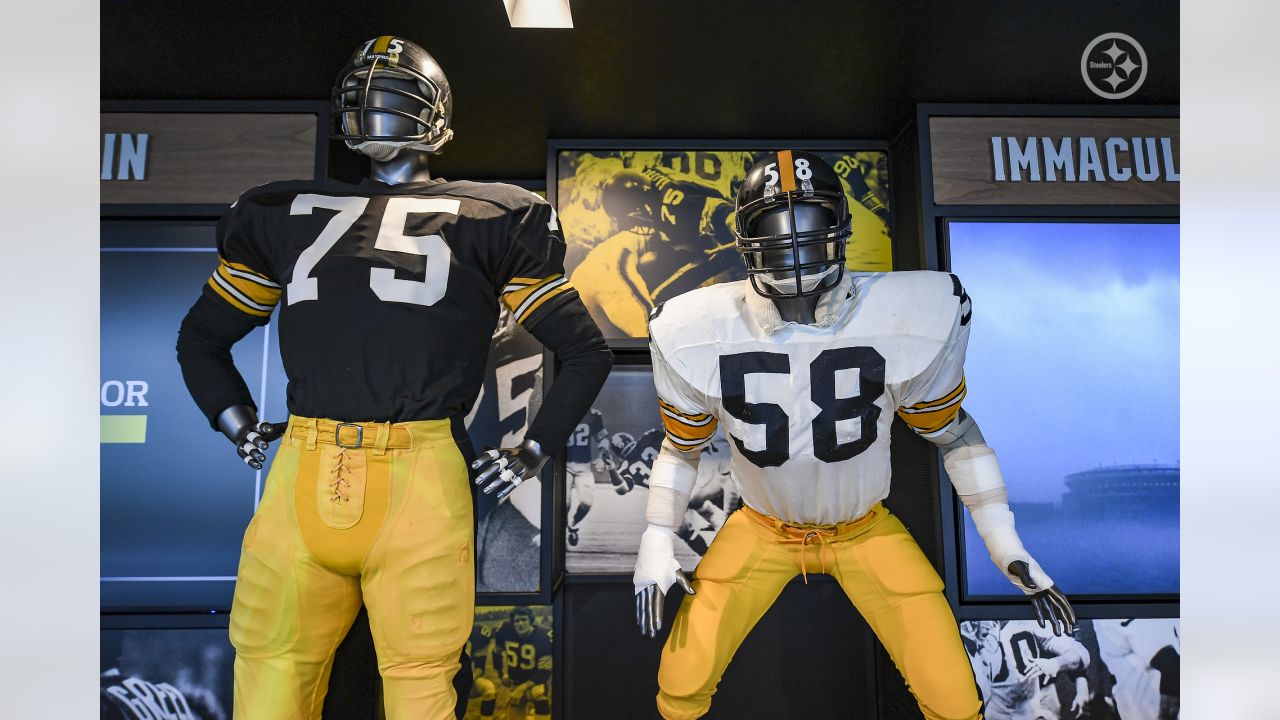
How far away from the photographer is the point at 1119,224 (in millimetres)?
2320

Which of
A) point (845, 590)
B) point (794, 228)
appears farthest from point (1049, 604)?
point (794, 228)

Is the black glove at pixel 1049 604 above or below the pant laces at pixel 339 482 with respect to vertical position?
below

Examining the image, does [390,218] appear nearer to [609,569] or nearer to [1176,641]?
[609,569]

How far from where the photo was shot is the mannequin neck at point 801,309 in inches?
69.2

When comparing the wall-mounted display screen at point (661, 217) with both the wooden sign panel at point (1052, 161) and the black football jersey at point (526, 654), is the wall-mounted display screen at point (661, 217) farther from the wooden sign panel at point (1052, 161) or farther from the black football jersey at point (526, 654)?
the black football jersey at point (526, 654)

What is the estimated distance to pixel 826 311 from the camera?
5.73 ft

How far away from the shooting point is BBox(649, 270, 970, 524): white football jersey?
1713 millimetres

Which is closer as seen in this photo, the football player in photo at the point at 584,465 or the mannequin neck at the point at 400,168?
the mannequin neck at the point at 400,168

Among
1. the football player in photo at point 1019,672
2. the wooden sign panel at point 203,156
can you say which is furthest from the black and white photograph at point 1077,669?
the wooden sign panel at point 203,156

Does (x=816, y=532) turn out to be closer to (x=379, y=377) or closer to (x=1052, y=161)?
(x=379, y=377)

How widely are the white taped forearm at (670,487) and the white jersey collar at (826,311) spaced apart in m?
0.38

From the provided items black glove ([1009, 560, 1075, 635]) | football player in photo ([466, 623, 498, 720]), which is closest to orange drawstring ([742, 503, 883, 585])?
black glove ([1009, 560, 1075, 635])

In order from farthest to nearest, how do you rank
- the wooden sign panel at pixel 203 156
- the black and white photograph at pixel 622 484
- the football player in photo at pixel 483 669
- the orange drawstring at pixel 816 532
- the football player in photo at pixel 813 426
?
the black and white photograph at pixel 622 484 → the football player in photo at pixel 483 669 → the wooden sign panel at pixel 203 156 → the orange drawstring at pixel 816 532 → the football player in photo at pixel 813 426

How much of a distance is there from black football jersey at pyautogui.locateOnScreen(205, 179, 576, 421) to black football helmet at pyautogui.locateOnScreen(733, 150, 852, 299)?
42 centimetres
